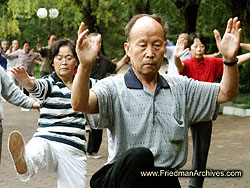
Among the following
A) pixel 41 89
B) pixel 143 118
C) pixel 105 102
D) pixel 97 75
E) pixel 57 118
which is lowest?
pixel 97 75

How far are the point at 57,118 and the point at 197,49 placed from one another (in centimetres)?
256

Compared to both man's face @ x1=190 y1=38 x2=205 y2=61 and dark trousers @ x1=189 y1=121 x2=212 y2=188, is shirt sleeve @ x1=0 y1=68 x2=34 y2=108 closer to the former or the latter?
dark trousers @ x1=189 y1=121 x2=212 y2=188

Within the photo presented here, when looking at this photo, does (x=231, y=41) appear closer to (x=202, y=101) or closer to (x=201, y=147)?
(x=202, y=101)

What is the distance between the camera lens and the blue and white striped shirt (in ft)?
15.7

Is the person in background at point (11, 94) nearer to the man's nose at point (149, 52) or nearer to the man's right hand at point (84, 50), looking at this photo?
the man's nose at point (149, 52)

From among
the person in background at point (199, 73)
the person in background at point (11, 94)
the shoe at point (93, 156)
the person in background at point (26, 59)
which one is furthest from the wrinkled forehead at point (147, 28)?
the person in background at point (26, 59)

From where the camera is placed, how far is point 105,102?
3.14m

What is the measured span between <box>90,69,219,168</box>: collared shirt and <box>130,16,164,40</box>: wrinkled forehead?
0.26 metres

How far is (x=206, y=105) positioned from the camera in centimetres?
337

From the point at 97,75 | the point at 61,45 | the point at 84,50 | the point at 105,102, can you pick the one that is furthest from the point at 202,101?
the point at 97,75

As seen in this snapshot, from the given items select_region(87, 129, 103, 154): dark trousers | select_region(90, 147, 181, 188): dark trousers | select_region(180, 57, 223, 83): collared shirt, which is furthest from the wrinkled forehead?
select_region(87, 129, 103, 154): dark trousers

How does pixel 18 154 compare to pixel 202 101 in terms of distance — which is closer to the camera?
pixel 202 101

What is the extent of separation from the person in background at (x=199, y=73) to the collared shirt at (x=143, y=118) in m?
2.79

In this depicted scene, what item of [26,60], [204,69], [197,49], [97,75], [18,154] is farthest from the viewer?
[26,60]
